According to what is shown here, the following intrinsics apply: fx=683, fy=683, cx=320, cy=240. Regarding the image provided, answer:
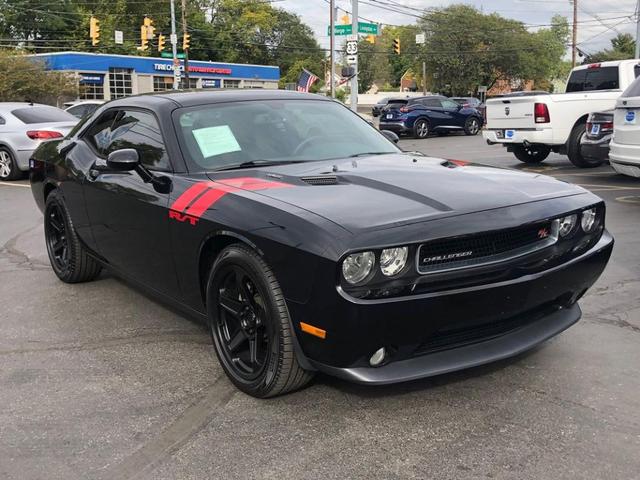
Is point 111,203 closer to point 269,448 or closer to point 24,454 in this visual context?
point 24,454

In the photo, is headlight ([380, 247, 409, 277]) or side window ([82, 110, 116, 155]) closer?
headlight ([380, 247, 409, 277])

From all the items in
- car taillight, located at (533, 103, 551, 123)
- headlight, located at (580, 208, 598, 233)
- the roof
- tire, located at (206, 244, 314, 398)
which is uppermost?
car taillight, located at (533, 103, 551, 123)

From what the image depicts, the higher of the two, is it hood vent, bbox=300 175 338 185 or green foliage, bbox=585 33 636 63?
green foliage, bbox=585 33 636 63

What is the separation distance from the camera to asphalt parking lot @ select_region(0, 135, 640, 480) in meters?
2.78

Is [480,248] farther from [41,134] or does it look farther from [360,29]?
[360,29]

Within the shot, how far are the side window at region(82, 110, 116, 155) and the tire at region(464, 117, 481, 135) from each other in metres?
22.0

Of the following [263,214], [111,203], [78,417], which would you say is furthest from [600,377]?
[111,203]

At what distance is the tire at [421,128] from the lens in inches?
966

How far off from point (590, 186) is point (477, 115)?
16.6 meters

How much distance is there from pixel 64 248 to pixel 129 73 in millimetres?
53027

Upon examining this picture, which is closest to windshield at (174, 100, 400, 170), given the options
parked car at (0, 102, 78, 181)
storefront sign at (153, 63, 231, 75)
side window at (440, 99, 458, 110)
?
parked car at (0, 102, 78, 181)

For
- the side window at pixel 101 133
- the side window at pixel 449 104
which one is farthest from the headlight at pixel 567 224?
the side window at pixel 449 104

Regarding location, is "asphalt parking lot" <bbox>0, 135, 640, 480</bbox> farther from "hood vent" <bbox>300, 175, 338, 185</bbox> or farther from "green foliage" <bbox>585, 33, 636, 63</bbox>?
"green foliage" <bbox>585, 33, 636, 63</bbox>

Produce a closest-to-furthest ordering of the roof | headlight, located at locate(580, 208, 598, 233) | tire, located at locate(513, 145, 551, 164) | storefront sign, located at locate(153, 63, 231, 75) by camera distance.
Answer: headlight, located at locate(580, 208, 598, 233) → the roof → tire, located at locate(513, 145, 551, 164) → storefront sign, located at locate(153, 63, 231, 75)
